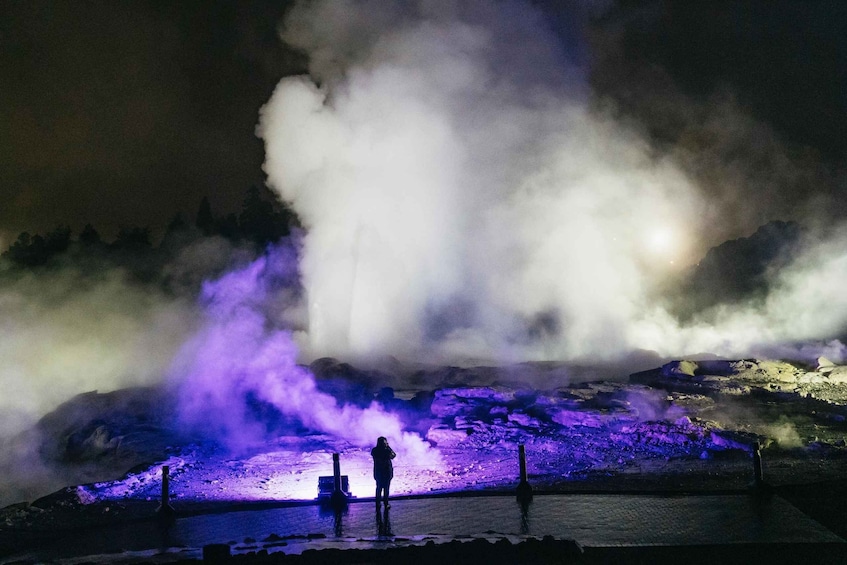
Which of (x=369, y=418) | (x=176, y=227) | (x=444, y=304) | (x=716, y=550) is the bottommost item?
(x=716, y=550)

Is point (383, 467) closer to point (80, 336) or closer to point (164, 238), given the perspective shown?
point (80, 336)

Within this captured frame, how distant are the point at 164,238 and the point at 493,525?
5793cm

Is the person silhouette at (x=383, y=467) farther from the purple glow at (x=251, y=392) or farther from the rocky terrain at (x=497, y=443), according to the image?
the purple glow at (x=251, y=392)

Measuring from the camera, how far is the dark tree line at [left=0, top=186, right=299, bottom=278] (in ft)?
152

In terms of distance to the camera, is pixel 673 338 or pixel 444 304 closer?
pixel 673 338

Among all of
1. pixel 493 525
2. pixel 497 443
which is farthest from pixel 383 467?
pixel 497 443

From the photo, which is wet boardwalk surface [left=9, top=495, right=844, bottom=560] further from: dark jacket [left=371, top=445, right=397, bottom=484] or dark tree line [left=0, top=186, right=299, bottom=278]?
dark tree line [left=0, top=186, right=299, bottom=278]

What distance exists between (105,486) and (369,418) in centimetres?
733

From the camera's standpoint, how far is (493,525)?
→ 943cm

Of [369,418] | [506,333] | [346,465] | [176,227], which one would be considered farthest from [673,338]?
[176,227]

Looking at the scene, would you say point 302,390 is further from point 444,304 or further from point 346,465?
point 444,304

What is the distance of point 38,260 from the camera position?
47.4 m

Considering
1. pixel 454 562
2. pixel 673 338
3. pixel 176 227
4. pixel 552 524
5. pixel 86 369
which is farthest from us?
pixel 176 227

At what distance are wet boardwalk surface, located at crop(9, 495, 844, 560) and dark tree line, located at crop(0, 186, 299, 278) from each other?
109 ft
